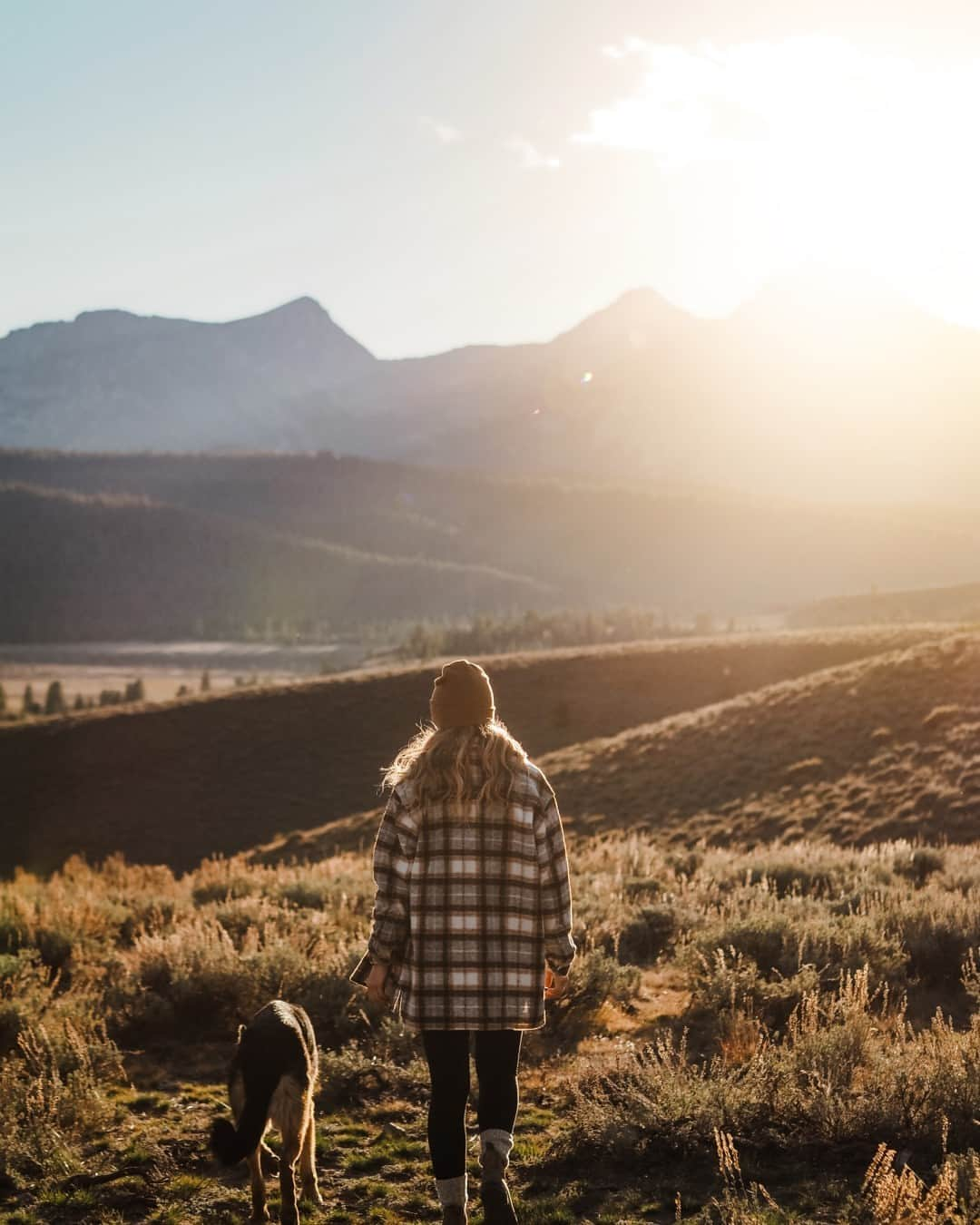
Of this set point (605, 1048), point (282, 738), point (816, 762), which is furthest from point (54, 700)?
point (605, 1048)

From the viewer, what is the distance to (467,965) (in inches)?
133

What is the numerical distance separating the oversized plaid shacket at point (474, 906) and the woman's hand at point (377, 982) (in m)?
0.04

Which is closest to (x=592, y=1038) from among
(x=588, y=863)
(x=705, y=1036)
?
(x=705, y=1036)

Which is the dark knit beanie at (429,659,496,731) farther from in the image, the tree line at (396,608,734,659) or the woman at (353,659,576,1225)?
the tree line at (396,608,734,659)

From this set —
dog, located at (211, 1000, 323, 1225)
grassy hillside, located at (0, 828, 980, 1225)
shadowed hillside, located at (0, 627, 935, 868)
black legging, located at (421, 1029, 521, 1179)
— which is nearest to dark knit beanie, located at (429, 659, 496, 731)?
black legging, located at (421, 1029, 521, 1179)

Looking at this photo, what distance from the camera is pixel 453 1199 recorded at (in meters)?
3.49

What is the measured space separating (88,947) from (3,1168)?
13.5 feet

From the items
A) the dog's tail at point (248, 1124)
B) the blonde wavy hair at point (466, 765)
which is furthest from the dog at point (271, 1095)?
the blonde wavy hair at point (466, 765)

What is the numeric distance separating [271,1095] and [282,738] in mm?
43959

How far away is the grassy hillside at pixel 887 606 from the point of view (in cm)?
10444

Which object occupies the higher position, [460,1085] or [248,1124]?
[460,1085]

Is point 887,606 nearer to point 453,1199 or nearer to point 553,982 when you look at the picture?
point 553,982

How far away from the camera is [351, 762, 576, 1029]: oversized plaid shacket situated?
3.36 metres

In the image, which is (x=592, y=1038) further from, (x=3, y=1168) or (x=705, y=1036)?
(x=3, y=1168)
